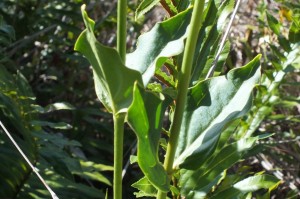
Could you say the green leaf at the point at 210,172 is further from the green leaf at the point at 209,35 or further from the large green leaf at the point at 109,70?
the large green leaf at the point at 109,70

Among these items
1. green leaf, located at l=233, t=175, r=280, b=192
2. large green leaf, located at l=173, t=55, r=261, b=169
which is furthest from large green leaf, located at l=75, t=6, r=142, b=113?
green leaf, located at l=233, t=175, r=280, b=192

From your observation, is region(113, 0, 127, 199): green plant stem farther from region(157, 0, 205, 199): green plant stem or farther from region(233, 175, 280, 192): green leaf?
region(233, 175, 280, 192): green leaf

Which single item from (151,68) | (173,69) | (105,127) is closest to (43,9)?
(105,127)

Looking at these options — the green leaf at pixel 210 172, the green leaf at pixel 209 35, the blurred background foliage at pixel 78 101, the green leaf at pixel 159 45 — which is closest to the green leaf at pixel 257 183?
the green leaf at pixel 210 172

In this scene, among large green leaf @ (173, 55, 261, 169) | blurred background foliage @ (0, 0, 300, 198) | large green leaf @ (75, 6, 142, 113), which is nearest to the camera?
large green leaf @ (75, 6, 142, 113)

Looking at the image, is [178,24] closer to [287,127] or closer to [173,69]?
[173,69]

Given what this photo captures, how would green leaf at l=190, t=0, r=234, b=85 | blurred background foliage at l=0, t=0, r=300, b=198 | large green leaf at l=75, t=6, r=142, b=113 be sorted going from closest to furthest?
large green leaf at l=75, t=6, r=142, b=113 → green leaf at l=190, t=0, r=234, b=85 → blurred background foliage at l=0, t=0, r=300, b=198

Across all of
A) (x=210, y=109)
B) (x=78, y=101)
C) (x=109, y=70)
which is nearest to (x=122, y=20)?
(x=109, y=70)

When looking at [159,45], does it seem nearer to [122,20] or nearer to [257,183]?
[122,20]
